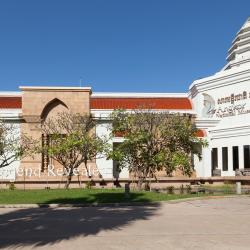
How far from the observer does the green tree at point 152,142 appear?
30.4m

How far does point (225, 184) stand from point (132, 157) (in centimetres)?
999

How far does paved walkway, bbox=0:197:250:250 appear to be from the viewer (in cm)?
1100

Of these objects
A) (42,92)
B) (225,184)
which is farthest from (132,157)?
(42,92)

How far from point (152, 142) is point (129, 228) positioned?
1731 centimetres

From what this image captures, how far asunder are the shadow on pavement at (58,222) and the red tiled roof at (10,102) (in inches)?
1036

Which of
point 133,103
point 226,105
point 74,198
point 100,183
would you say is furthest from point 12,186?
point 226,105

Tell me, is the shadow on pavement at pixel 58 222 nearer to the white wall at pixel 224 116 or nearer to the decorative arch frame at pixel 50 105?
the decorative arch frame at pixel 50 105

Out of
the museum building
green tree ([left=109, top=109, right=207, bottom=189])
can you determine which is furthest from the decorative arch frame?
green tree ([left=109, top=109, right=207, bottom=189])

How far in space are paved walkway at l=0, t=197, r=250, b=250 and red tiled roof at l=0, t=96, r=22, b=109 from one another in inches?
1039

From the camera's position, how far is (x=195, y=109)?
160 feet

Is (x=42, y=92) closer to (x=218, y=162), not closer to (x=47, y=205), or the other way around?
(x=218, y=162)

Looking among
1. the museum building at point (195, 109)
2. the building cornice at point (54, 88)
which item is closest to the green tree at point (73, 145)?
the museum building at point (195, 109)

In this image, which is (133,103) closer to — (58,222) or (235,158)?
(235,158)

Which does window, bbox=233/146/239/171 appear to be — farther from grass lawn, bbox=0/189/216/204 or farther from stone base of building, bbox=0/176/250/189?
grass lawn, bbox=0/189/216/204
